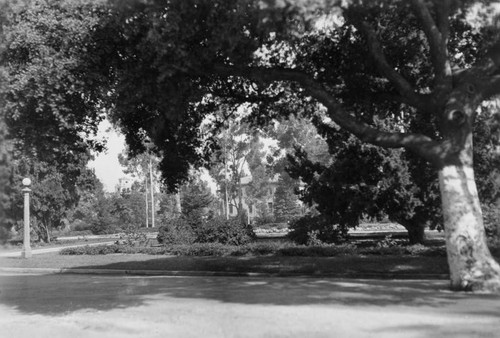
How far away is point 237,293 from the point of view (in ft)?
38.6

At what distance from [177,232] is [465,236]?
70.3 feet

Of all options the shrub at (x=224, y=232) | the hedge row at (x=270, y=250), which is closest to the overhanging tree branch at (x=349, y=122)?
the hedge row at (x=270, y=250)

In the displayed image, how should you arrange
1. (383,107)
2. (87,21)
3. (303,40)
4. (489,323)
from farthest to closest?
(383,107) → (303,40) → (87,21) → (489,323)

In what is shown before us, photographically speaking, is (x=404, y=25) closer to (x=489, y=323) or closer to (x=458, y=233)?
(x=458, y=233)

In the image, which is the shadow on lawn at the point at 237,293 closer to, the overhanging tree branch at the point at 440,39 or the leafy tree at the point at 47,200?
the overhanging tree branch at the point at 440,39

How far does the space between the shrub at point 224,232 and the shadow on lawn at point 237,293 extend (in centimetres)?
1171

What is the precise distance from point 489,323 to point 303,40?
835cm

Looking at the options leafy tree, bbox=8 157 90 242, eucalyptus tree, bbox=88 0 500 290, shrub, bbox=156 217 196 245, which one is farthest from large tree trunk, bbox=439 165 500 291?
leafy tree, bbox=8 157 90 242

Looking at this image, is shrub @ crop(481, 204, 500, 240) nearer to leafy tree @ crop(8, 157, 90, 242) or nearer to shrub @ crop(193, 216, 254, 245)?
shrub @ crop(193, 216, 254, 245)

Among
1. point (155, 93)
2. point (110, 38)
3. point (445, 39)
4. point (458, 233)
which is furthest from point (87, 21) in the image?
point (458, 233)

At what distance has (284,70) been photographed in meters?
12.3

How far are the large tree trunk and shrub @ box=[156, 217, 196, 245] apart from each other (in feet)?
64.9

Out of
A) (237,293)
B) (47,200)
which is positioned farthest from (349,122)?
(47,200)

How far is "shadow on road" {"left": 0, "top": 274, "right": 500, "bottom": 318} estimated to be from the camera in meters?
9.76
